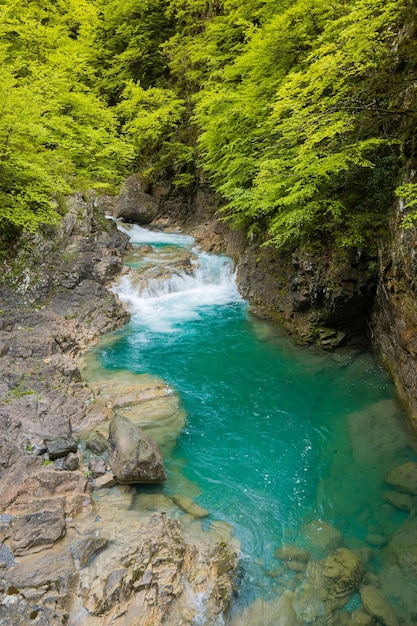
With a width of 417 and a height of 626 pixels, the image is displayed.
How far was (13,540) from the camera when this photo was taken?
14.5 feet

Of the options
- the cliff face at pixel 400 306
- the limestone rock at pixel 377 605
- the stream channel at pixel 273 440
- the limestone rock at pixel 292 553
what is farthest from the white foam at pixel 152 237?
the limestone rock at pixel 377 605

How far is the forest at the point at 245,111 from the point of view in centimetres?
704

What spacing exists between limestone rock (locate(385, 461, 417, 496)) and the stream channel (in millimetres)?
131

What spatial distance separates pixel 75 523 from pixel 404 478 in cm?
501

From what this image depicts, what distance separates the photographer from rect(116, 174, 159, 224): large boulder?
67.2 feet

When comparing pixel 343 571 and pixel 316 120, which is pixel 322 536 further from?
pixel 316 120

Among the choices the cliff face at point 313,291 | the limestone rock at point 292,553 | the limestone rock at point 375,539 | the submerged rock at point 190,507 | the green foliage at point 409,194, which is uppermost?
the green foliage at point 409,194

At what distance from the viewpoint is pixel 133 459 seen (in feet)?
18.7

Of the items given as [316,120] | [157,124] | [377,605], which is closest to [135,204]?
[157,124]

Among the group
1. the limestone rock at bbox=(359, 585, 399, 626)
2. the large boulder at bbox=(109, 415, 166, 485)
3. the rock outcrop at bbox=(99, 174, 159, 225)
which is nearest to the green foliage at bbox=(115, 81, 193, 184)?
the rock outcrop at bbox=(99, 174, 159, 225)

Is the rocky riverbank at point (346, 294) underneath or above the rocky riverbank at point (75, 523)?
above

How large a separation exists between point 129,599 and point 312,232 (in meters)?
8.37

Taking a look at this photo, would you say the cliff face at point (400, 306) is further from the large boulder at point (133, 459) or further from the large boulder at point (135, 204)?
the large boulder at point (135, 204)

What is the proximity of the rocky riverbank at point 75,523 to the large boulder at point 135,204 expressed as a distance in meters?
12.3
